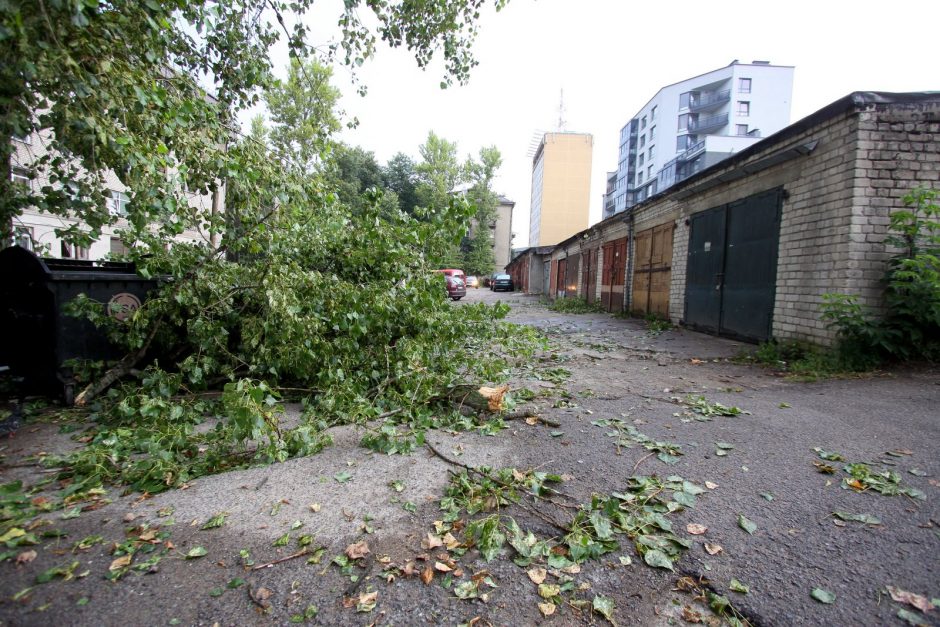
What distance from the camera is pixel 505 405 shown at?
4000mm

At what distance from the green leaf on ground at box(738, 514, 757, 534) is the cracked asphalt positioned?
0.03 m

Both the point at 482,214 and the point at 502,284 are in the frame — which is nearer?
the point at 502,284

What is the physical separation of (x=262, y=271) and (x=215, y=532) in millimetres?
2689

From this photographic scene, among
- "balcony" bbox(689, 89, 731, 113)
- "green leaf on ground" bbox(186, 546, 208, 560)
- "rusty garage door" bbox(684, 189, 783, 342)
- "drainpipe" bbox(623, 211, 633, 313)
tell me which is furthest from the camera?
"balcony" bbox(689, 89, 731, 113)

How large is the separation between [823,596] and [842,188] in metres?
5.89

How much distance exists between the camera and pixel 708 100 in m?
45.1

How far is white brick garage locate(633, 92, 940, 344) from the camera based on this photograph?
17.7 ft

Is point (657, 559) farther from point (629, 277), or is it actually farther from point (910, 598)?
point (629, 277)

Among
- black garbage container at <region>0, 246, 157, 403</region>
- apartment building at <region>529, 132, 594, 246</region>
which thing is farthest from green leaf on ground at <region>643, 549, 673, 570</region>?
apartment building at <region>529, 132, 594, 246</region>

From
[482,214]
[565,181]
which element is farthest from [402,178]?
[565,181]

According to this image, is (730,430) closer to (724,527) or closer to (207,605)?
(724,527)

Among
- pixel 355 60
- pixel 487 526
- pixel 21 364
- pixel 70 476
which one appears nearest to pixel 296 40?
pixel 355 60

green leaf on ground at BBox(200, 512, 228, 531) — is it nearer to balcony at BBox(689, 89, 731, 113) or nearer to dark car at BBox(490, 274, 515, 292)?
dark car at BBox(490, 274, 515, 292)

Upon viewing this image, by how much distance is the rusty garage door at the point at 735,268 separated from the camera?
6992 mm
